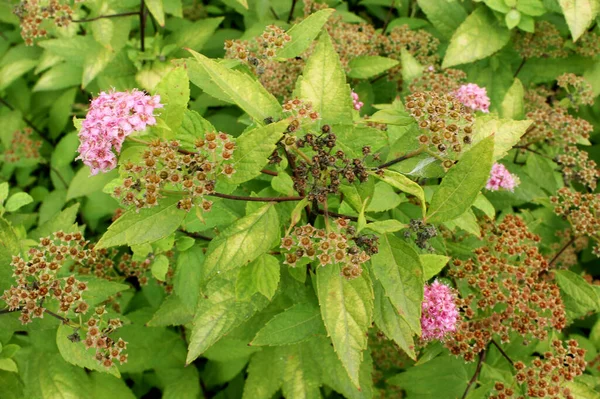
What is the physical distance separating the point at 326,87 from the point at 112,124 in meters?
0.86

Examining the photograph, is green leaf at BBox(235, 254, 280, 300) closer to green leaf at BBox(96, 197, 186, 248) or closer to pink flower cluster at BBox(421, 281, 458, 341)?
green leaf at BBox(96, 197, 186, 248)

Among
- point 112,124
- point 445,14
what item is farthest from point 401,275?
point 445,14

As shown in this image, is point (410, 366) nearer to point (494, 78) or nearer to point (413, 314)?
point (413, 314)

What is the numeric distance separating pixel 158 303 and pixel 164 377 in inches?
18.6

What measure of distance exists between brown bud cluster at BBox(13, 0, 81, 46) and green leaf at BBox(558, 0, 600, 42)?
10.4 feet

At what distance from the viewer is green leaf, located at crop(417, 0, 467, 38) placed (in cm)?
369

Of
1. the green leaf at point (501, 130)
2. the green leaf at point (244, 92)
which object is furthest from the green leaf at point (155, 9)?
the green leaf at point (501, 130)

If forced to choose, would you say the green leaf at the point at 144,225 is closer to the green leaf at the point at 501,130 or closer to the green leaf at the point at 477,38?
the green leaf at the point at 501,130

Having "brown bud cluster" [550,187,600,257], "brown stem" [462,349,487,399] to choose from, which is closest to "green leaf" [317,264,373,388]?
"brown stem" [462,349,487,399]

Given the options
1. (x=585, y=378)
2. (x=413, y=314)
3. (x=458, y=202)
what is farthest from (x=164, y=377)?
(x=585, y=378)

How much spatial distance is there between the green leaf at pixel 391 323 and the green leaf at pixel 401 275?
0.20m

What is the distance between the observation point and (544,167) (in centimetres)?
337

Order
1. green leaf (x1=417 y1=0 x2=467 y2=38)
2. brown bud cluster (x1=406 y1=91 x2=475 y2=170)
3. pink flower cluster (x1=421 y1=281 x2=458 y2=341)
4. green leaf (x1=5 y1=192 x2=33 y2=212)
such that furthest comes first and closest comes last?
green leaf (x1=417 y1=0 x2=467 y2=38) < green leaf (x1=5 y1=192 x2=33 y2=212) < pink flower cluster (x1=421 y1=281 x2=458 y2=341) < brown bud cluster (x1=406 y1=91 x2=475 y2=170)

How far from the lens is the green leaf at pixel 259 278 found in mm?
2014
